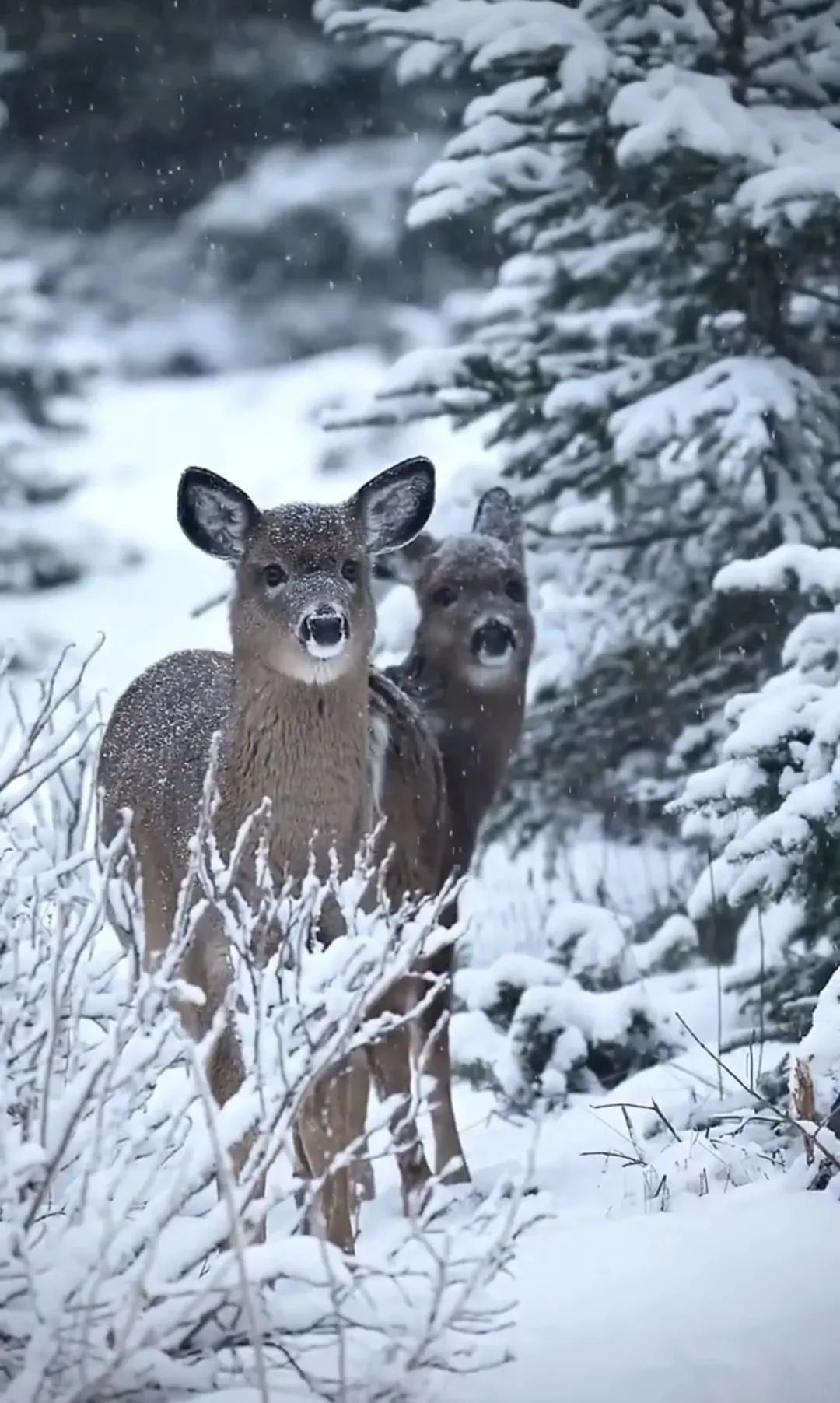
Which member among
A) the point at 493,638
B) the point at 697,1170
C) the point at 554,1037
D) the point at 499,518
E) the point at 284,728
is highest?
the point at 499,518

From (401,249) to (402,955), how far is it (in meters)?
18.7

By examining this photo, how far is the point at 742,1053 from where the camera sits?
637 centimetres

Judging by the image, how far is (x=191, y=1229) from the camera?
115 inches

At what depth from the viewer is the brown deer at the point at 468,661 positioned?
22.4 feet

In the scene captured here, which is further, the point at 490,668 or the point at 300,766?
the point at 490,668

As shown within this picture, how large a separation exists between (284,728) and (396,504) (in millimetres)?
778

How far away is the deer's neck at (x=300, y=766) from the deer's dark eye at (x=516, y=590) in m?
1.92

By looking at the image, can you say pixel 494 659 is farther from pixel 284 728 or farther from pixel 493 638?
pixel 284 728

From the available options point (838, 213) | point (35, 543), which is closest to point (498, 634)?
point (838, 213)

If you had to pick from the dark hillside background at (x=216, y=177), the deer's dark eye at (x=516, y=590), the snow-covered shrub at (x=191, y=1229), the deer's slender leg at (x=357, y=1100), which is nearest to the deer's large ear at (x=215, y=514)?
the deer's slender leg at (x=357, y=1100)

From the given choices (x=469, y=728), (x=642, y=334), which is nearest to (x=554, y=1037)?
(x=469, y=728)

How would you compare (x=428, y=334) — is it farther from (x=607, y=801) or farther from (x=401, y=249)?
(x=607, y=801)

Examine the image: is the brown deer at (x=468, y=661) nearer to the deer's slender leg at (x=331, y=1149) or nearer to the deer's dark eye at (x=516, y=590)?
the deer's dark eye at (x=516, y=590)

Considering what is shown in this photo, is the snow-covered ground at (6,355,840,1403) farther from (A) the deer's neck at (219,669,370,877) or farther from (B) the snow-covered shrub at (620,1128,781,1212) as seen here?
(A) the deer's neck at (219,669,370,877)
